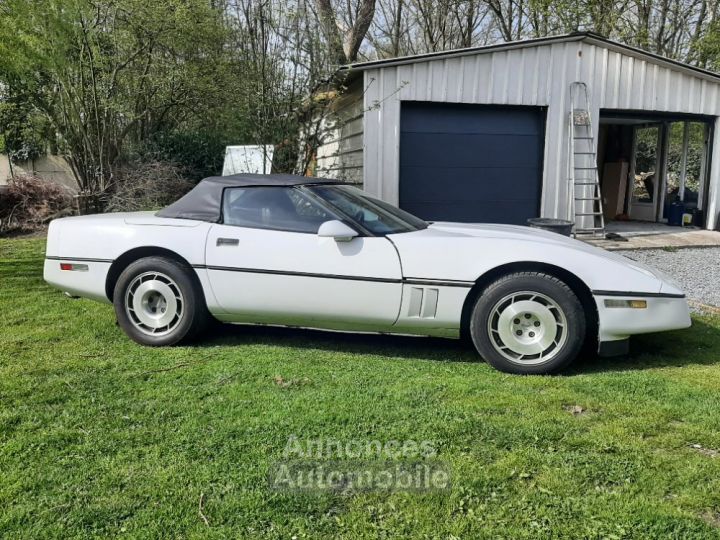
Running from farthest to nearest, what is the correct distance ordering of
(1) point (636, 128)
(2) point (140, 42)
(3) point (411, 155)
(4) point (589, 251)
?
(1) point (636, 128) < (2) point (140, 42) < (3) point (411, 155) < (4) point (589, 251)

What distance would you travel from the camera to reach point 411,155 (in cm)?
924

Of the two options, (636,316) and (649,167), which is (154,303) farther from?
(649,167)

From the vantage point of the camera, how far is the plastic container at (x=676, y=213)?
11.9 m

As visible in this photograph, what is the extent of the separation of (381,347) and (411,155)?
564 centimetres

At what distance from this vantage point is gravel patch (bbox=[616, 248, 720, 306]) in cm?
590

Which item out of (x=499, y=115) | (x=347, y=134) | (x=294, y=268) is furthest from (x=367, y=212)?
(x=347, y=134)

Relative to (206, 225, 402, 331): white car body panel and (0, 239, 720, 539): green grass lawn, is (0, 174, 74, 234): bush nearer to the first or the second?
(0, 239, 720, 539): green grass lawn

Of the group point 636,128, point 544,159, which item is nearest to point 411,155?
point 544,159

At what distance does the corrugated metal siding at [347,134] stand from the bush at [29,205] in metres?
5.02

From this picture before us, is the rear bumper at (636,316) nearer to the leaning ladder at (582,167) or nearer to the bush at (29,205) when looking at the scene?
the leaning ladder at (582,167)

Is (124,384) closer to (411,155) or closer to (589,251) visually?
(589,251)

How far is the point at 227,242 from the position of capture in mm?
4020

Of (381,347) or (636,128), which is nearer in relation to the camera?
(381,347)

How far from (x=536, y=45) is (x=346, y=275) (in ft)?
24.3
